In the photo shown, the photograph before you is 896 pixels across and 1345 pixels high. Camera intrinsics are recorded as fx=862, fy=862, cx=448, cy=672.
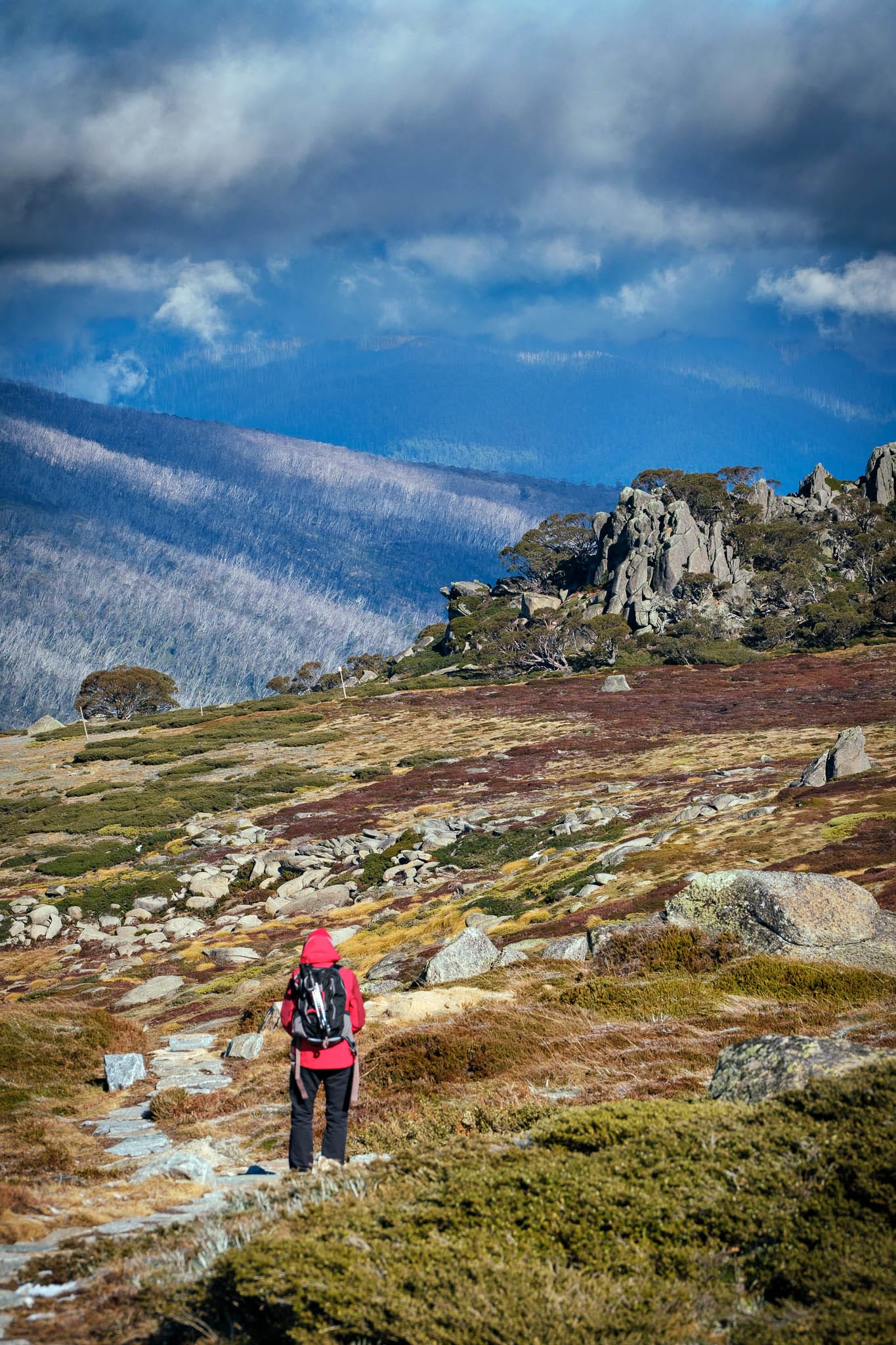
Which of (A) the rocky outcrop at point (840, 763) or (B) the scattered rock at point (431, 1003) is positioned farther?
(A) the rocky outcrop at point (840, 763)

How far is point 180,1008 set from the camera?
797 inches

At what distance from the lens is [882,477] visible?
420 feet

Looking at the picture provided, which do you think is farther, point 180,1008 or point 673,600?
point 673,600

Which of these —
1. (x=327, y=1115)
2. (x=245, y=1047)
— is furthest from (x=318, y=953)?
(x=245, y=1047)

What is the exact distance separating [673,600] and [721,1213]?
10567 cm

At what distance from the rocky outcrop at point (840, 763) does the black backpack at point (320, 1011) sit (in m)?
25.2

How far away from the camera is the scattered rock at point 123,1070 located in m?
14.2

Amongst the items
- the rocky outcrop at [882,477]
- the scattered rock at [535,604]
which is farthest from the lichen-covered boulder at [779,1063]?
the rocky outcrop at [882,477]

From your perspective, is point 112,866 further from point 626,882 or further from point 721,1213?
point 721,1213

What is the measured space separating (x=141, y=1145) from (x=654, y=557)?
108 meters

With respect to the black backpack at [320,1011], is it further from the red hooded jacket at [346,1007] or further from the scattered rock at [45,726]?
the scattered rock at [45,726]

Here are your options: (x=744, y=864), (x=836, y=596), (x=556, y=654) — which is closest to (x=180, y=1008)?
(x=744, y=864)

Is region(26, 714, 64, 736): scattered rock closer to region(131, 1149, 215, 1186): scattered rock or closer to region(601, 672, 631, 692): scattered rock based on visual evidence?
region(601, 672, 631, 692): scattered rock

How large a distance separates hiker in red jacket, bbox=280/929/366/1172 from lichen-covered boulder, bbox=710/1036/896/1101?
3.62 meters
